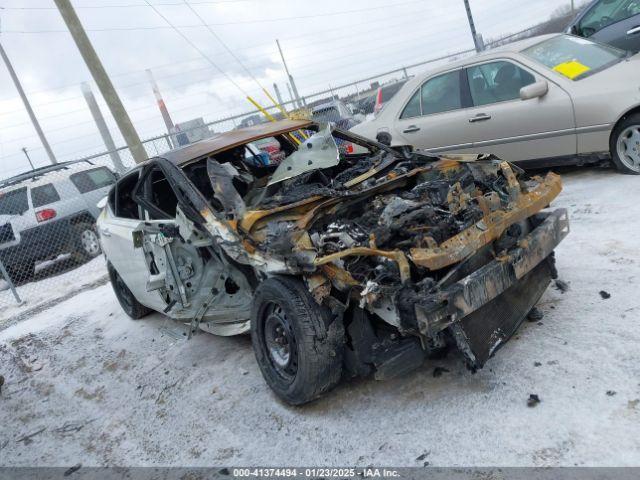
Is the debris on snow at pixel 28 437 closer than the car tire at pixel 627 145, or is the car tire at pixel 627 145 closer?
the debris on snow at pixel 28 437

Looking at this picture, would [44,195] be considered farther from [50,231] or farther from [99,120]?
Result: [99,120]

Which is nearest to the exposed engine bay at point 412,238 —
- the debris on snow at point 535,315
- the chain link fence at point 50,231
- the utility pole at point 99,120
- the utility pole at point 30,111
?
the debris on snow at point 535,315

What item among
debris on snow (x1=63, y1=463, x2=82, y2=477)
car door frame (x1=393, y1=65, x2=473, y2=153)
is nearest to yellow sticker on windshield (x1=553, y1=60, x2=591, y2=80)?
car door frame (x1=393, y1=65, x2=473, y2=153)

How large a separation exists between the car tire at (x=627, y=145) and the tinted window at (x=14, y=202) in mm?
9226

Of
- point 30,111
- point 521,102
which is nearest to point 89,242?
point 521,102

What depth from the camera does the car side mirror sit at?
505cm

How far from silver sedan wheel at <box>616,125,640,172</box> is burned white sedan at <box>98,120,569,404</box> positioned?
222cm

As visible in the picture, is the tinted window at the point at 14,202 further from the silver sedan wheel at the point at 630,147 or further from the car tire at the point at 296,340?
the silver sedan wheel at the point at 630,147

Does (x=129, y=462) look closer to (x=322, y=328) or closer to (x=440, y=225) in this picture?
(x=322, y=328)

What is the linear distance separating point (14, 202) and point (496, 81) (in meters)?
8.36

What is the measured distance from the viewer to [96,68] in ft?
29.2

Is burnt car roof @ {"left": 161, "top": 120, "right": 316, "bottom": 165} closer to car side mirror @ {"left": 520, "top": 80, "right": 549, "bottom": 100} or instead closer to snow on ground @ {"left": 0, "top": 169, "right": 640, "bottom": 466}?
snow on ground @ {"left": 0, "top": 169, "right": 640, "bottom": 466}

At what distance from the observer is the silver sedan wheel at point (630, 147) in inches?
195

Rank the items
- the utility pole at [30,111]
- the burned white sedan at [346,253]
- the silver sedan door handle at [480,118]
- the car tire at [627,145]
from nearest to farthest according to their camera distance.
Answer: the burned white sedan at [346,253] → the car tire at [627,145] → the silver sedan door handle at [480,118] → the utility pole at [30,111]
